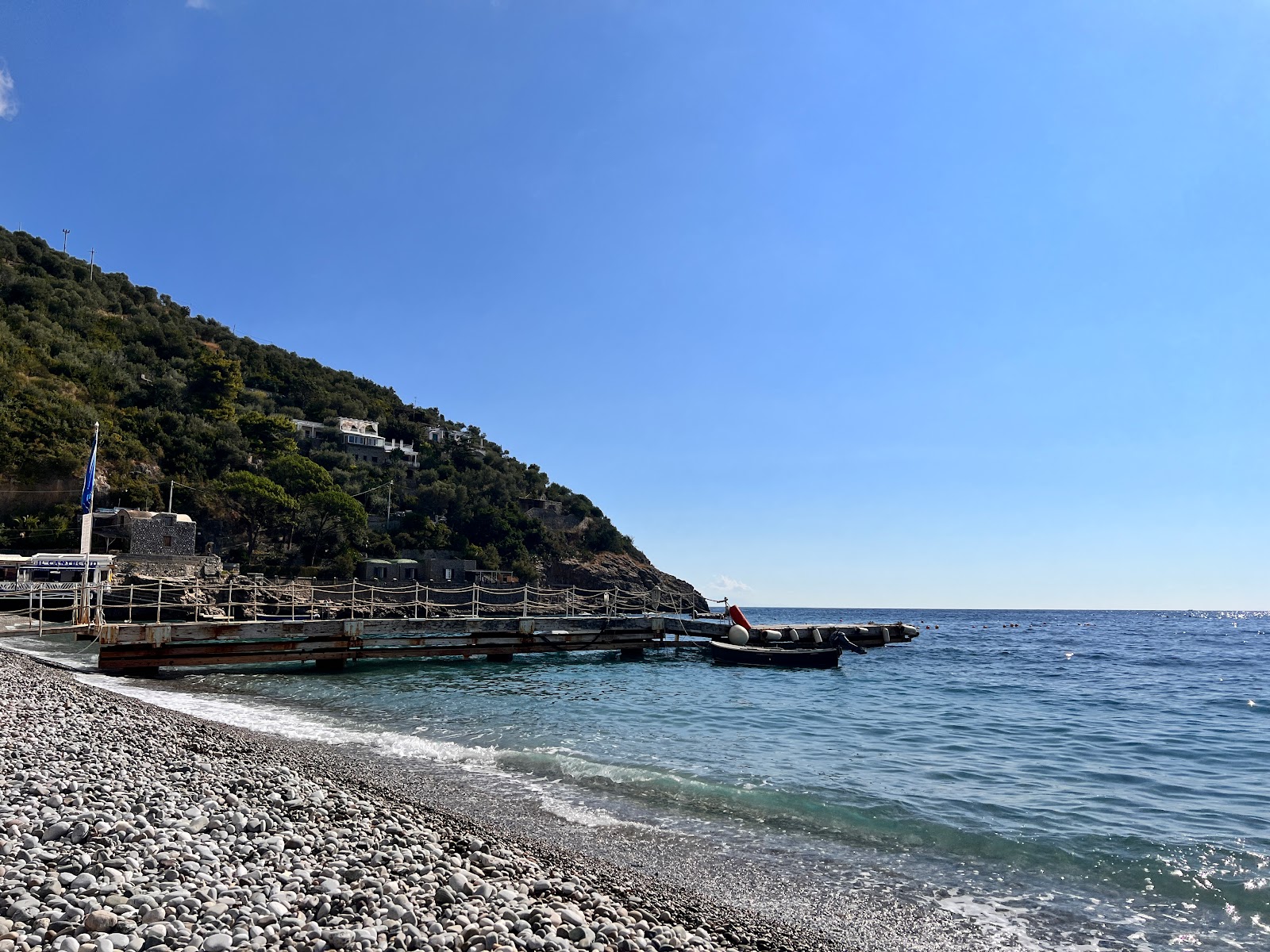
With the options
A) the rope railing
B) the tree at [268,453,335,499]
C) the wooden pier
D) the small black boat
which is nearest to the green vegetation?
the tree at [268,453,335,499]

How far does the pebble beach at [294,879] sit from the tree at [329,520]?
59482 mm

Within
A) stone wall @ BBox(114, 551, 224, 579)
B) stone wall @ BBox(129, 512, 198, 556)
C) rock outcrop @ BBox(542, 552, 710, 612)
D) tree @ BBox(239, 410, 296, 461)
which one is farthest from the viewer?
rock outcrop @ BBox(542, 552, 710, 612)

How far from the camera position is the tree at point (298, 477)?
64812mm

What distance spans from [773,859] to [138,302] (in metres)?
118

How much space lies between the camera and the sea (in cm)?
658

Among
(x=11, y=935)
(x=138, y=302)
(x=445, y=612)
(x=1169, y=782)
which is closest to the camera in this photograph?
(x=11, y=935)

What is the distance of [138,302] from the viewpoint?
99.4 metres

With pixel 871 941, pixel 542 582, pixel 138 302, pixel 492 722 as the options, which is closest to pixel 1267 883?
pixel 871 941

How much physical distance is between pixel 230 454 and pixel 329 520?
40.6ft

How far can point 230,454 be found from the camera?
68062mm

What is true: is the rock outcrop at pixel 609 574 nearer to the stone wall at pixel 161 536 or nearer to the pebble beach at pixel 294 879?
the stone wall at pixel 161 536

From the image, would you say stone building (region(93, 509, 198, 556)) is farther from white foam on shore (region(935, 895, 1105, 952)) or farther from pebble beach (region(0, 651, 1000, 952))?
white foam on shore (region(935, 895, 1105, 952))

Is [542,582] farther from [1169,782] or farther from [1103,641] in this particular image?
[1169,782]

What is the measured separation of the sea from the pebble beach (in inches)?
66.5
